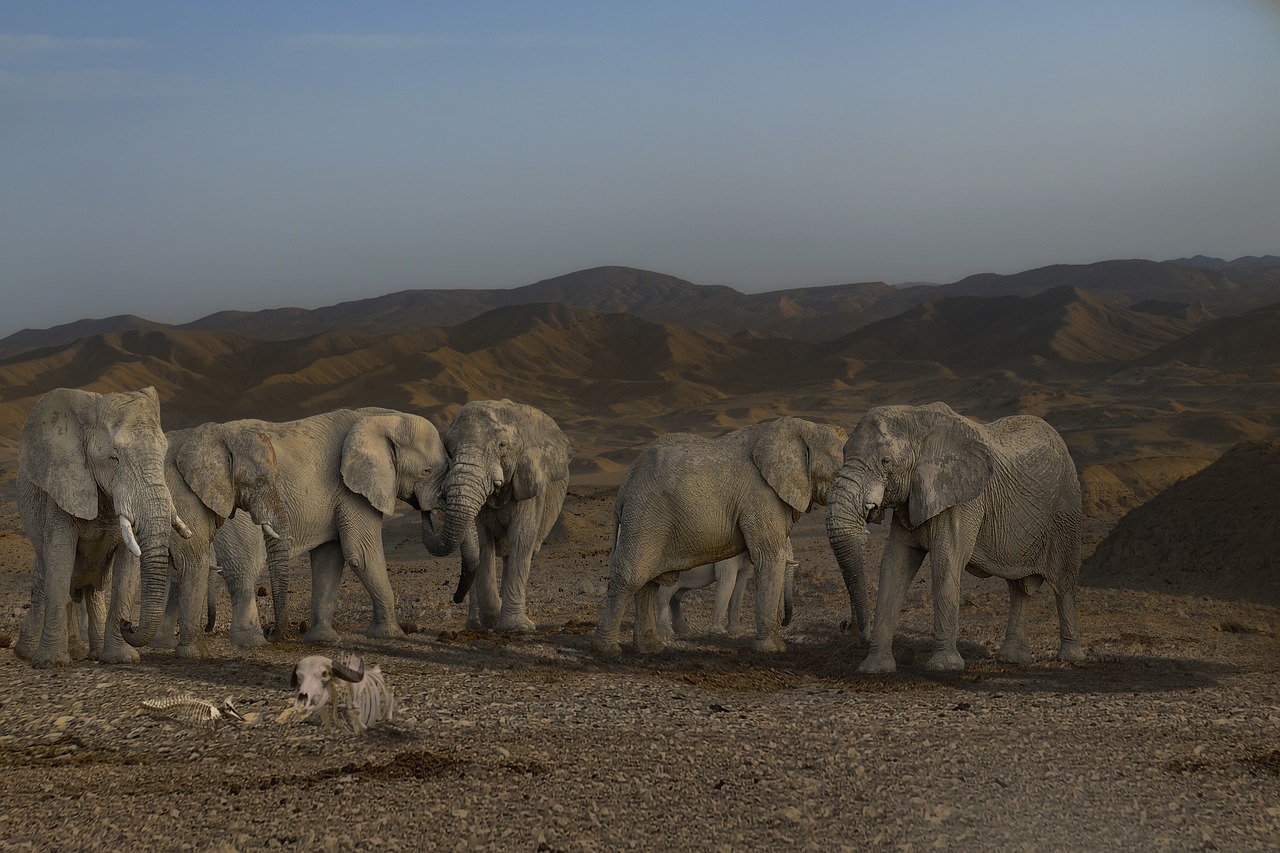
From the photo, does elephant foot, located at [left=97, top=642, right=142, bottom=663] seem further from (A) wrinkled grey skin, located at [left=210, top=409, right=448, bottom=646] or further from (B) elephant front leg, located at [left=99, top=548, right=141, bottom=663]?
(A) wrinkled grey skin, located at [left=210, top=409, right=448, bottom=646]

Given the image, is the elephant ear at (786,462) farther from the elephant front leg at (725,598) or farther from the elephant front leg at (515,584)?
the elephant front leg at (515,584)

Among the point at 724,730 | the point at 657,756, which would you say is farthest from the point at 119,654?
the point at 724,730

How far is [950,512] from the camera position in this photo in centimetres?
1321

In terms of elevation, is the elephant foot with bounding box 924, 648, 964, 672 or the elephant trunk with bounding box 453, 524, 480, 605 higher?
the elephant trunk with bounding box 453, 524, 480, 605

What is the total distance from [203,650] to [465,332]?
436 ft

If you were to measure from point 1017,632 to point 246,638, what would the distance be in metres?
8.54

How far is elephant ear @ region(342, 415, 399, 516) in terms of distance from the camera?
14578mm

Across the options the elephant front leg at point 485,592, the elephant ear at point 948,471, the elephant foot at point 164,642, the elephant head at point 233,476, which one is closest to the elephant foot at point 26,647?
the elephant foot at point 164,642

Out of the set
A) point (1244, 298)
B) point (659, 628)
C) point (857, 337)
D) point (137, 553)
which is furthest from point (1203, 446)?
point (1244, 298)

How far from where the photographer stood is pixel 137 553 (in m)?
11.3

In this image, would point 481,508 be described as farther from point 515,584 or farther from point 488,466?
point 515,584

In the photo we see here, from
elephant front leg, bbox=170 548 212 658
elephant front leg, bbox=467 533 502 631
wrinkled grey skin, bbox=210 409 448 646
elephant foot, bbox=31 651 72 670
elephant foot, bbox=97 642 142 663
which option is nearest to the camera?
elephant foot, bbox=31 651 72 670

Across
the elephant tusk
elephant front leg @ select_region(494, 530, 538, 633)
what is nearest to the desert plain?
elephant front leg @ select_region(494, 530, 538, 633)

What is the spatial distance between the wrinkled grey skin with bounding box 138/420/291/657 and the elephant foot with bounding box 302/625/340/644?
596 mm
